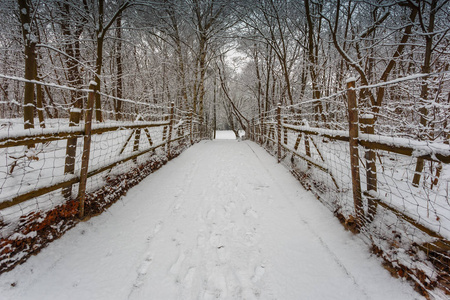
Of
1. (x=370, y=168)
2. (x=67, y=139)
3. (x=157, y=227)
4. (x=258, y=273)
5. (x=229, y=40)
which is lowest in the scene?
(x=258, y=273)

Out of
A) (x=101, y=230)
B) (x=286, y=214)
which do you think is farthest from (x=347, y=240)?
(x=101, y=230)

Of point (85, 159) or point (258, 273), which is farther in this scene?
point (85, 159)

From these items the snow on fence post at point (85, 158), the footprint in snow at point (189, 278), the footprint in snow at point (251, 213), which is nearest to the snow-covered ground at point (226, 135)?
the footprint in snow at point (251, 213)

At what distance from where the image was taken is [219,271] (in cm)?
197

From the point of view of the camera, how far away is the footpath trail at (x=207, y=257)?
1758 millimetres

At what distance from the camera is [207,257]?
2150 millimetres

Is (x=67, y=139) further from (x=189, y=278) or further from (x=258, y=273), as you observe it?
(x=258, y=273)

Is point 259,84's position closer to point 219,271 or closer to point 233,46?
point 233,46

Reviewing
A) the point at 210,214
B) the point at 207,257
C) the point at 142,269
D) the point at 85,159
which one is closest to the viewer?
the point at 142,269

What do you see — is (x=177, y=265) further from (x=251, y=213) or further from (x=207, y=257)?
(x=251, y=213)

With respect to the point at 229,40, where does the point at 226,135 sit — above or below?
below

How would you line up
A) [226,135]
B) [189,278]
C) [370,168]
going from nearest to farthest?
[189,278]
[370,168]
[226,135]

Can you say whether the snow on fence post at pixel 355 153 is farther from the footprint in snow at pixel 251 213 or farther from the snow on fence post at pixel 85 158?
the snow on fence post at pixel 85 158

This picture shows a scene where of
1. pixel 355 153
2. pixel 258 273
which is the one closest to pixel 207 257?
pixel 258 273
